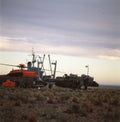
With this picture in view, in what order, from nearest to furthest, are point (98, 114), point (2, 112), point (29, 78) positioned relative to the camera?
point (2, 112)
point (98, 114)
point (29, 78)

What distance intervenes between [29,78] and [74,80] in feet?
21.7

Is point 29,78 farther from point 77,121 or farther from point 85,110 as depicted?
point 77,121

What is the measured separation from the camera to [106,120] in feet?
35.3

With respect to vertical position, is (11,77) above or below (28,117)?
above

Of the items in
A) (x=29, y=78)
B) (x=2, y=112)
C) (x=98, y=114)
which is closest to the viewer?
(x=2, y=112)

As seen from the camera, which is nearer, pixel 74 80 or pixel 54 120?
pixel 54 120

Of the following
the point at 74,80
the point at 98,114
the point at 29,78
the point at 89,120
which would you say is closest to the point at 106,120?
the point at 89,120

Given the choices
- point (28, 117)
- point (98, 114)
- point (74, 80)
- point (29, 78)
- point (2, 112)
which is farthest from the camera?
point (74, 80)

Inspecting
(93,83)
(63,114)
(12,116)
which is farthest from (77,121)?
(93,83)

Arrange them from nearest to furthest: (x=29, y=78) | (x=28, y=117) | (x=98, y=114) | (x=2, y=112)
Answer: (x=28, y=117) → (x=2, y=112) → (x=98, y=114) → (x=29, y=78)

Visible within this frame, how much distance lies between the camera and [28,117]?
10.3 metres

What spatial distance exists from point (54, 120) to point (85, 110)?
8.62ft

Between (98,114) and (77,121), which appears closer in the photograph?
(77,121)

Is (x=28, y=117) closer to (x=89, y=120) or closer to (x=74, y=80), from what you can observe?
(x=89, y=120)
